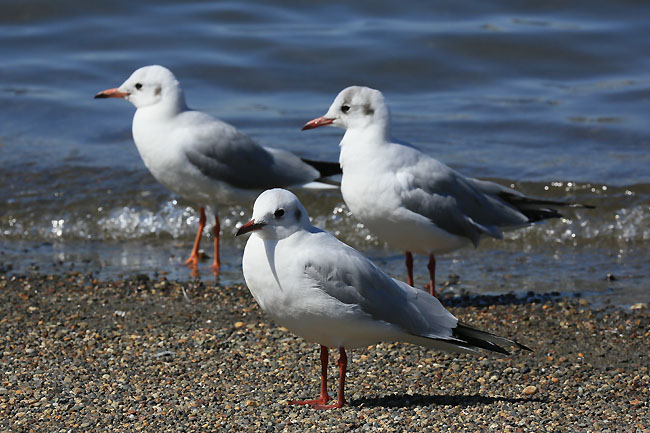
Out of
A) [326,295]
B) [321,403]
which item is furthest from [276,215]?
[321,403]

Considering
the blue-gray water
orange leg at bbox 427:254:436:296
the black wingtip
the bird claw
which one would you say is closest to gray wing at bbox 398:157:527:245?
orange leg at bbox 427:254:436:296

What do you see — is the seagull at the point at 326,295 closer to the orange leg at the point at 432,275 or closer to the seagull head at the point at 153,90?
the orange leg at the point at 432,275

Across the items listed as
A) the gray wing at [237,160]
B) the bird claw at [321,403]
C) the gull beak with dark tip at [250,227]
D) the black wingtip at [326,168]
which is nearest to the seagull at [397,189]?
the gray wing at [237,160]

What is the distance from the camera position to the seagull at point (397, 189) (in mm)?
6926

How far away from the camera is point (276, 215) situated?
4789 millimetres

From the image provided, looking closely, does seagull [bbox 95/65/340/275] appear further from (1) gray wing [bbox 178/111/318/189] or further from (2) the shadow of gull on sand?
(2) the shadow of gull on sand

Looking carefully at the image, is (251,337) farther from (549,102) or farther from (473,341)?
(549,102)

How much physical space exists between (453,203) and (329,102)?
6.20 metres

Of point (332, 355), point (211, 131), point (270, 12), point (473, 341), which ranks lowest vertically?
point (332, 355)

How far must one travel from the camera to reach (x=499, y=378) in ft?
18.5

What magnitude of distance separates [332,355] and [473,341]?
4.16ft

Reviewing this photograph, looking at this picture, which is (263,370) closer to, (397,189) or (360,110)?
(397,189)

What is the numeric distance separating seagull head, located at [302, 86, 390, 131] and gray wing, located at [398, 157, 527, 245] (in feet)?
1.35

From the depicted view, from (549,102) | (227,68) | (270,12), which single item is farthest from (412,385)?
(270,12)
